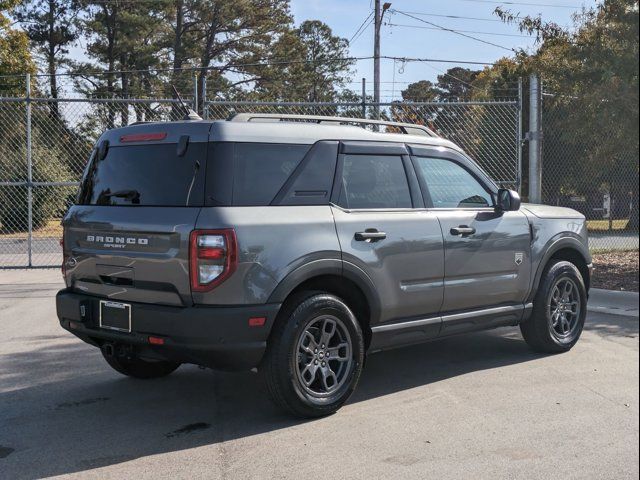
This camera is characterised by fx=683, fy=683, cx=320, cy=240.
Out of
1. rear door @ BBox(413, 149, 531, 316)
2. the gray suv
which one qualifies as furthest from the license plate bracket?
rear door @ BBox(413, 149, 531, 316)

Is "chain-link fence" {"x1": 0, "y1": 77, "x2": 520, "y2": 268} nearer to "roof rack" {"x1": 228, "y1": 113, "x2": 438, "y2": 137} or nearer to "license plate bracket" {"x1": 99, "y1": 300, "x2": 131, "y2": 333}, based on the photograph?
"roof rack" {"x1": 228, "y1": 113, "x2": 438, "y2": 137}

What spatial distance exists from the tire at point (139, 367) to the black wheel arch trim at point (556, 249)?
10.7ft

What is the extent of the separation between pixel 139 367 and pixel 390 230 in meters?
2.41

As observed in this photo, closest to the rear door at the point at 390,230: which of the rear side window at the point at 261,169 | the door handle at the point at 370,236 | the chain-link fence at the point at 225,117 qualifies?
the door handle at the point at 370,236

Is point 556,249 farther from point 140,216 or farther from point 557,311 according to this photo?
point 140,216

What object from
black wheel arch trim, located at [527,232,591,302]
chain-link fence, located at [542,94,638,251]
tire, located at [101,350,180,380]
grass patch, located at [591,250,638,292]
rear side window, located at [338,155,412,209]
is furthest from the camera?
chain-link fence, located at [542,94,638,251]

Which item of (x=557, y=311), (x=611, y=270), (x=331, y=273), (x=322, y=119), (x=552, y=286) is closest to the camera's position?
(x=331, y=273)

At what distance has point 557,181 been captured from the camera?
2217 cm

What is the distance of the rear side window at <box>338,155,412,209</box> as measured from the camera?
5.04 metres

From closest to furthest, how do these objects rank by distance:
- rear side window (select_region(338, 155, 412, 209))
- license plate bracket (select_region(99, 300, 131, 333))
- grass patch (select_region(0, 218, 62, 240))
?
license plate bracket (select_region(99, 300, 131, 333)), rear side window (select_region(338, 155, 412, 209)), grass patch (select_region(0, 218, 62, 240))

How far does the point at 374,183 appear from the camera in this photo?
5.21 meters

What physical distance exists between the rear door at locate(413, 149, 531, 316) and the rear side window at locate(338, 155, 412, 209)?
0.22 m

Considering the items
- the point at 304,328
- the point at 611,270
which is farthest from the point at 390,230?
the point at 611,270

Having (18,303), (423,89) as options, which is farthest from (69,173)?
(18,303)
